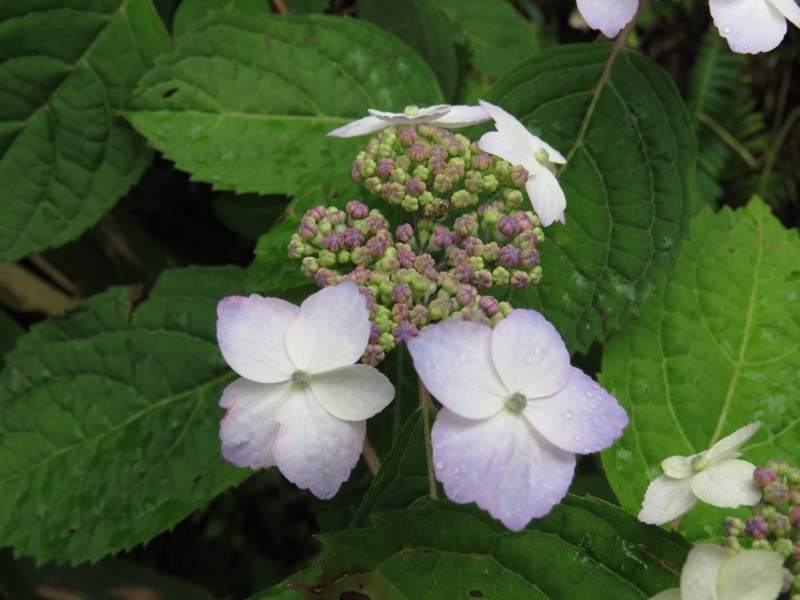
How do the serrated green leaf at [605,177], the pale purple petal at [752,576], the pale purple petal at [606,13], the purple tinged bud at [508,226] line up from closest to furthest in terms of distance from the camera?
the pale purple petal at [752,576], the purple tinged bud at [508,226], the pale purple petal at [606,13], the serrated green leaf at [605,177]

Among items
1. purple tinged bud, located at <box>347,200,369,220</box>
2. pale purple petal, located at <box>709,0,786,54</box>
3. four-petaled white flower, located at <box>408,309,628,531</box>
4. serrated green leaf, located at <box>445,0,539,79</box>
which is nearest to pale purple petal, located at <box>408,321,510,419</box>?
four-petaled white flower, located at <box>408,309,628,531</box>

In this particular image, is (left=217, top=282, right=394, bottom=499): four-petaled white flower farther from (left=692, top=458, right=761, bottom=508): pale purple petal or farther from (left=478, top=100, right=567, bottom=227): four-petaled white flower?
(left=692, top=458, right=761, bottom=508): pale purple petal

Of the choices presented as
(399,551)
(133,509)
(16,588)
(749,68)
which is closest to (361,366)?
(399,551)

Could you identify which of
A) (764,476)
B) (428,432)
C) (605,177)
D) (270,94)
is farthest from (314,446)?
(270,94)

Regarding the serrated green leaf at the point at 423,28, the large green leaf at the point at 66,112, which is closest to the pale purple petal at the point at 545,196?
the serrated green leaf at the point at 423,28

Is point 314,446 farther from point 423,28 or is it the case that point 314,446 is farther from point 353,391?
point 423,28

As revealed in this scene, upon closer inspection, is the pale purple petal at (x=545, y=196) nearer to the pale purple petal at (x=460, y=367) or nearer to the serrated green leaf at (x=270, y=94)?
the pale purple petal at (x=460, y=367)
